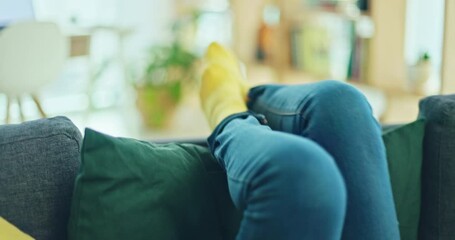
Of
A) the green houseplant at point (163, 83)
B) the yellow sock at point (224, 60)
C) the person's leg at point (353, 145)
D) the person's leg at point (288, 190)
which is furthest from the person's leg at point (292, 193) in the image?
the green houseplant at point (163, 83)

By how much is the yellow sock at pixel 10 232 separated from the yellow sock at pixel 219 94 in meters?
0.49

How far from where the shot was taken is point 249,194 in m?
0.88

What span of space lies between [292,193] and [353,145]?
0.26 metres

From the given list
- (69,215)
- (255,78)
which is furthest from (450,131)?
(255,78)

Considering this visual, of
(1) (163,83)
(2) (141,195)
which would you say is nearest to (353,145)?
(2) (141,195)

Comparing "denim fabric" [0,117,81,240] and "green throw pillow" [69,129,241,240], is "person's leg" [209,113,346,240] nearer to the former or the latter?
"green throw pillow" [69,129,241,240]

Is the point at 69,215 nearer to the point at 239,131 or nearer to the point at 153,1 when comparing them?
the point at 239,131

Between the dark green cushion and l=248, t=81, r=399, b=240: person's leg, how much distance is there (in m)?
0.17

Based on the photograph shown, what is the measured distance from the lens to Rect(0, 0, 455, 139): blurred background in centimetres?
282

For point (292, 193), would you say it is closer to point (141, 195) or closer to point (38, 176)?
point (141, 195)

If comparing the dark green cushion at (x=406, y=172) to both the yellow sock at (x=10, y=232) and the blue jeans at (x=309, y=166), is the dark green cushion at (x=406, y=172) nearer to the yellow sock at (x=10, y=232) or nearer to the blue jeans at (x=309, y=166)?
the blue jeans at (x=309, y=166)

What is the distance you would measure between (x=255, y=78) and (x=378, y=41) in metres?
1.45

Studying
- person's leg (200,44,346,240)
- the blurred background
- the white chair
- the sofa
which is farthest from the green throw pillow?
the white chair

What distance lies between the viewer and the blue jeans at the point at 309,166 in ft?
2.75
